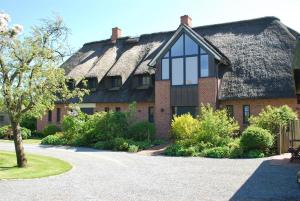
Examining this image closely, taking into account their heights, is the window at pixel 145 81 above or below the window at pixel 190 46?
below

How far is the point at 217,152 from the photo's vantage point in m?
21.3

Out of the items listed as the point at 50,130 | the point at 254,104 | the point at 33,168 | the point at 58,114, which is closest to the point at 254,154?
the point at 254,104

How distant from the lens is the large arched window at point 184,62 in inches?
1162

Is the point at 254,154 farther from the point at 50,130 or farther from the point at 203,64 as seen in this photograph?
the point at 50,130

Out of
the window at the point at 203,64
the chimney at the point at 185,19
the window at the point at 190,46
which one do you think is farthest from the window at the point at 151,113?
the chimney at the point at 185,19

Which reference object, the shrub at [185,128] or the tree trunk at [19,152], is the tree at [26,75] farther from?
the shrub at [185,128]

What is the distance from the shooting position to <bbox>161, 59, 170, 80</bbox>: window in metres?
30.8

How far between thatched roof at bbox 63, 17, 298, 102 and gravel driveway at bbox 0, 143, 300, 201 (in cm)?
992

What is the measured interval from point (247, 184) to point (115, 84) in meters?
24.9

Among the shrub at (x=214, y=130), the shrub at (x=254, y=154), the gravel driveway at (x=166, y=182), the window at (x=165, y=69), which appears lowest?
the gravel driveway at (x=166, y=182)

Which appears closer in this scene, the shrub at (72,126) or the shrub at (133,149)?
the shrub at (133,149)

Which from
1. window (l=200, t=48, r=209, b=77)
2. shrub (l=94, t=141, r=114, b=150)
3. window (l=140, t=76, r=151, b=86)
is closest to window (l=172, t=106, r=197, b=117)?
window (l=200, t=48, r=209, b=77)

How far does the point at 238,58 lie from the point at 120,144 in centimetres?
1191

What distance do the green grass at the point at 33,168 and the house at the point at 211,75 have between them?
32.1ft
